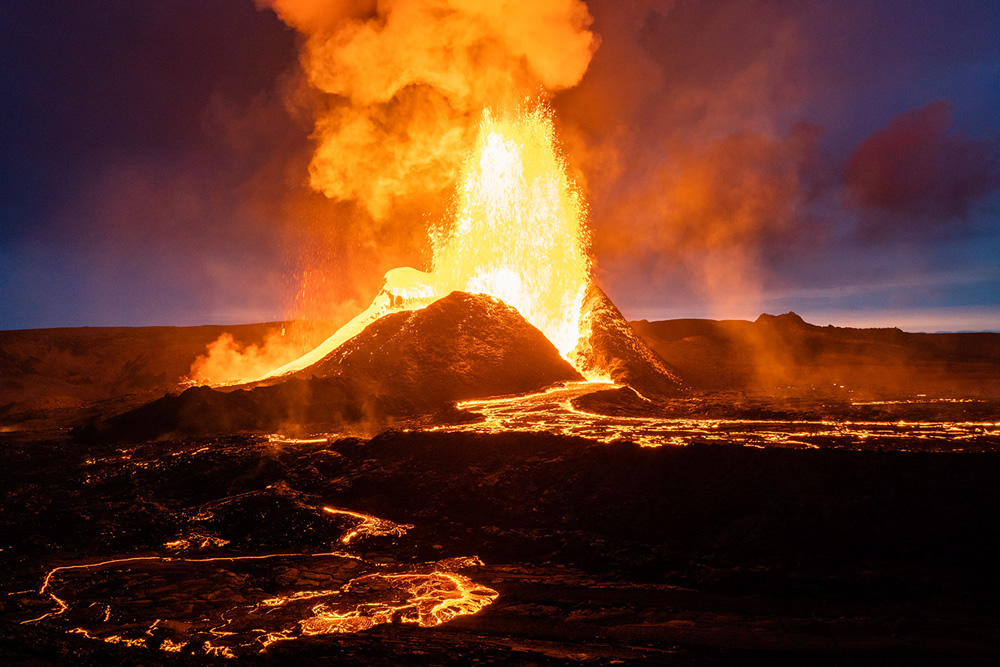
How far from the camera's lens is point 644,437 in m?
13.5

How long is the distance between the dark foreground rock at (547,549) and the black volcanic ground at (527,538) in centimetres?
4

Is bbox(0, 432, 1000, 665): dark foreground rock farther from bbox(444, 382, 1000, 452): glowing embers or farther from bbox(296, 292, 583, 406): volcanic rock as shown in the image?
bbox(296, 292, 583, 406): volcanic rock

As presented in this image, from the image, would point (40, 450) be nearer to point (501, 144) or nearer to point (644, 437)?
point (644, 437)

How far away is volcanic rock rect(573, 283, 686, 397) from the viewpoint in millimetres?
25156

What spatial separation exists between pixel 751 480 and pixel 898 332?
47.6 metres

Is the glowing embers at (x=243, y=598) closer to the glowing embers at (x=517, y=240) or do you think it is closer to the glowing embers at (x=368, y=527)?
the glowing embers at (x=368, y=527)

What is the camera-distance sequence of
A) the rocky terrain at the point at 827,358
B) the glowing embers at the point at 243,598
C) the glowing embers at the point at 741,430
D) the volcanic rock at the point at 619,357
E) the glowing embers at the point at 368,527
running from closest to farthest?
the glowing embers at the point at 243,598 → the glowing embers at the point at 368,527 → the glowing embers at the point at 741,430 → the volcanic rock at the point at 619,357 → the rocky terrain at the point at 827,358

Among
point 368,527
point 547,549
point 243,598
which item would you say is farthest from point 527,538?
point 243,598

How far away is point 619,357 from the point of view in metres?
26.6

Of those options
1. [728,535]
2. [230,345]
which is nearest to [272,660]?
[728,535]

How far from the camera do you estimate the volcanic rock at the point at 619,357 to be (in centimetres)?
2516

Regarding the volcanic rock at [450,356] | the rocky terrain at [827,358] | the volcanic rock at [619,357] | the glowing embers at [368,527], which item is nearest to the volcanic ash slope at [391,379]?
the volcanic rock at [450,356]

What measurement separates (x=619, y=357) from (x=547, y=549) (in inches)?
684

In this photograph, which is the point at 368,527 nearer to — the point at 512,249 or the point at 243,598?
the point at 243,598
